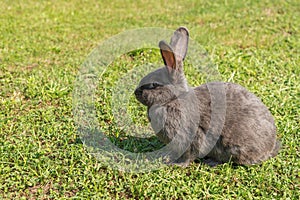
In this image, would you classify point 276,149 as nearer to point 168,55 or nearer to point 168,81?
point 168,81

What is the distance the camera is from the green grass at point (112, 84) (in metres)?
3.85

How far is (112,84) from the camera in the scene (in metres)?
5.77

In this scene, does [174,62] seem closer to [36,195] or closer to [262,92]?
[36,195]

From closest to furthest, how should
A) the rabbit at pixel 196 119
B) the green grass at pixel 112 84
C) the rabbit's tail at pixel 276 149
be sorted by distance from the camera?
the green grass at pixel 112 84, the rabbit at pixel 196 119, the rabbit's tail at pixel 276 149

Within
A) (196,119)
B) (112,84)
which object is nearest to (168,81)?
(196,119)

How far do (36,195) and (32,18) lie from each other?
5580mm

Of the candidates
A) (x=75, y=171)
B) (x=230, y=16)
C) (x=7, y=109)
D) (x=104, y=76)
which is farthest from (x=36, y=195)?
Answer: (x=230, y=16)

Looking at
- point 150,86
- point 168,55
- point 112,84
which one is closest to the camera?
point 168,55

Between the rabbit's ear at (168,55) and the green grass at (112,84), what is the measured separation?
1.02m

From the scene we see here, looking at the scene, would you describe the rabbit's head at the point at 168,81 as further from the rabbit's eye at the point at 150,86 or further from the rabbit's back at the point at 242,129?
the rabbit's back at the point at 242,129

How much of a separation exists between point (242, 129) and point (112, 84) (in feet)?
7.57

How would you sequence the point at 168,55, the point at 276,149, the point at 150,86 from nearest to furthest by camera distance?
the point at 168,55, the point at 150,86, the point at 276,149

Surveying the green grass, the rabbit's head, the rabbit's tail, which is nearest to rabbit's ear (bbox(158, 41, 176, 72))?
the rabbit's head

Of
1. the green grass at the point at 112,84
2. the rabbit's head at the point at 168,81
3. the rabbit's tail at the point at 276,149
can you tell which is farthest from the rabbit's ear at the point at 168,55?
the rabbit's tail at the point at 276,149
